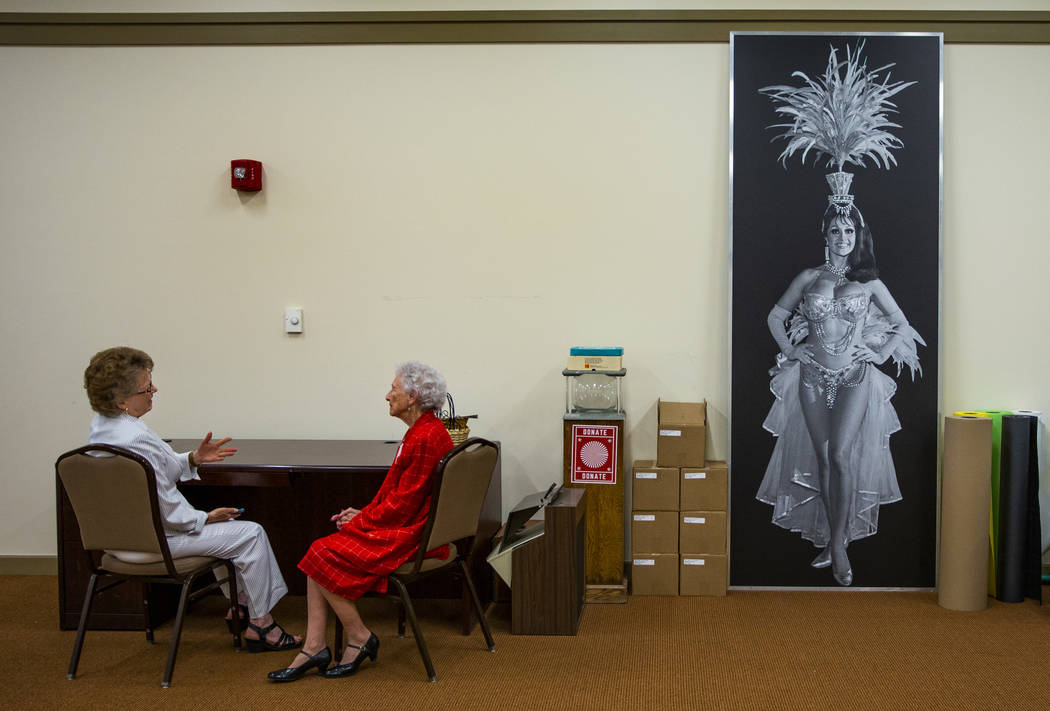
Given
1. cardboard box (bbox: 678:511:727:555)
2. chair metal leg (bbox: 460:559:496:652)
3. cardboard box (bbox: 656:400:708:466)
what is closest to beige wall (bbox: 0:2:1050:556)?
cardboard box (bbox: 656:400:708:466)

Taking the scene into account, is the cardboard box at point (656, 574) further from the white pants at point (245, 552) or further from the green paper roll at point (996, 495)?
the white pants at point (245, 552)

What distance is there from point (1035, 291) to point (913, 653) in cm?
191

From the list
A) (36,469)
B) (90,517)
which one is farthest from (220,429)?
(90,517)

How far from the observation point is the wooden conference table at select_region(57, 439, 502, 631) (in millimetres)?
3650

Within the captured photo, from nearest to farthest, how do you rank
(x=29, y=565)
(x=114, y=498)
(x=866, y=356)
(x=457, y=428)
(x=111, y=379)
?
1. (x=114, y=498)
2. (x=111, y=379)
3. (x=457, y=428)
4. (x=866, y=356)
5. (x=29, y=565)

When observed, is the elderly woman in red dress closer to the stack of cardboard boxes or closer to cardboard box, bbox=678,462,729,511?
the stack of cardboard boxes

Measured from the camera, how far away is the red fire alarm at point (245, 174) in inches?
170

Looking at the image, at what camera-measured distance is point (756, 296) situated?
4.22 meters

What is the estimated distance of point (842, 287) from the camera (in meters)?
4.19

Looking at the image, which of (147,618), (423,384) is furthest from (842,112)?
(147,618)

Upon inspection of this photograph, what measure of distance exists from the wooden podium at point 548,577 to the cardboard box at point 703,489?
2.21 ft

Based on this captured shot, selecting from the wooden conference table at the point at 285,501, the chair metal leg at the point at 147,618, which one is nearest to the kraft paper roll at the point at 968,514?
the wooden conference table at the point at 285,501

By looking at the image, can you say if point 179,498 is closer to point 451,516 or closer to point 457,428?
point 451,516

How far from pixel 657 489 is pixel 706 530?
289 mm
